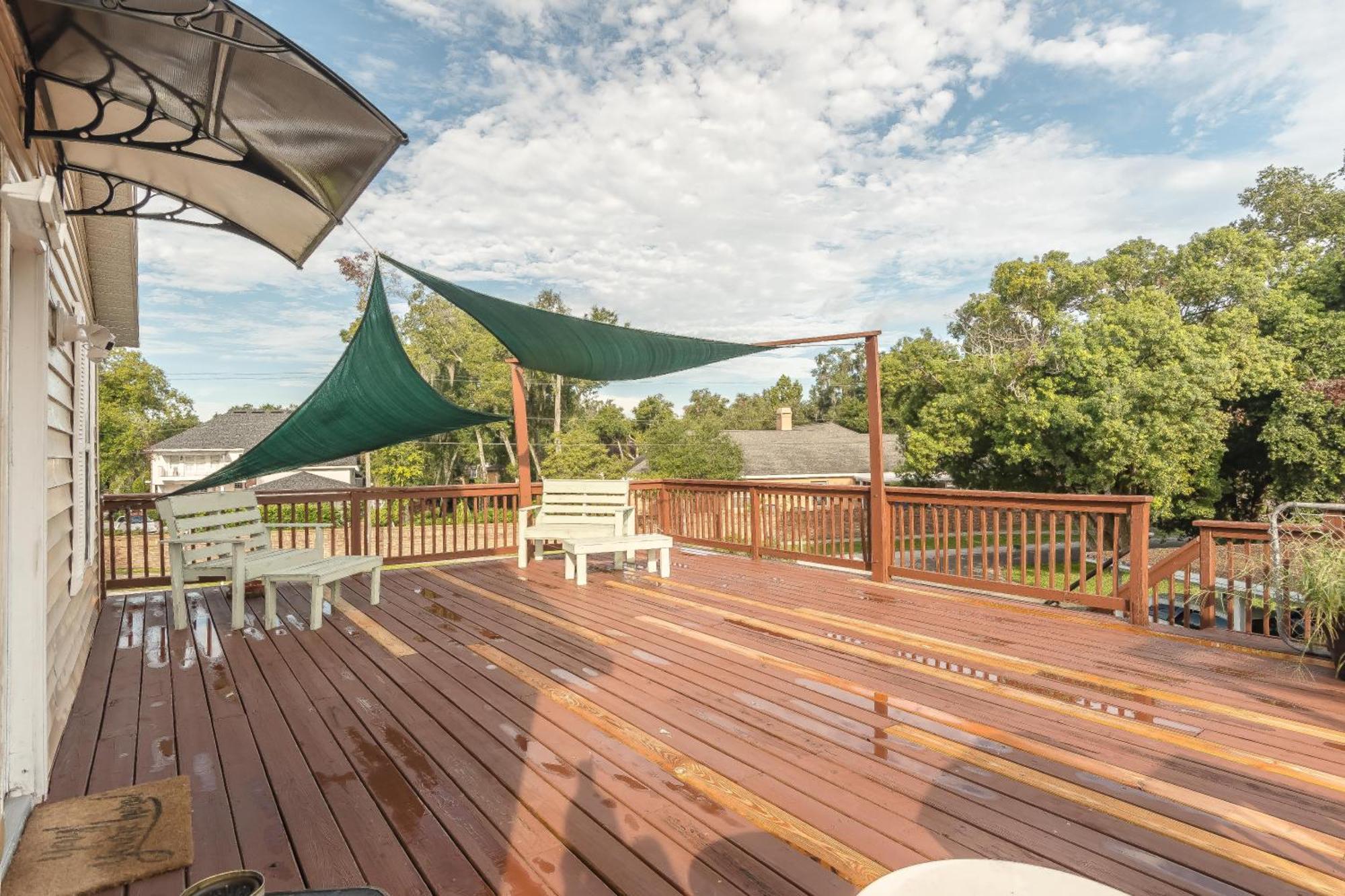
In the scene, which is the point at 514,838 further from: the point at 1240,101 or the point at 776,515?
the point at 1240,101

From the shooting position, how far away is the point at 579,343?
5.40m

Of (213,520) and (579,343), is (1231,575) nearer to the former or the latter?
(579,343)

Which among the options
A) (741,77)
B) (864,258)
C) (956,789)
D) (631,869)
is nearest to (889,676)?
(956,789)

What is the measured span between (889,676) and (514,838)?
2012 millimetres

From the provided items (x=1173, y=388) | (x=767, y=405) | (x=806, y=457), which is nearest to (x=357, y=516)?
(x=1173, y=388)

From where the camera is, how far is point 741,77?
9680mm

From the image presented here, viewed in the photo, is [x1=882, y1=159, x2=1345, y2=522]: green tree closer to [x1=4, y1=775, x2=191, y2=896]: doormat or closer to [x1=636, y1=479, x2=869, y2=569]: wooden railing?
[x1=636, y1=479, x2=869, y2=569]: wooden railing

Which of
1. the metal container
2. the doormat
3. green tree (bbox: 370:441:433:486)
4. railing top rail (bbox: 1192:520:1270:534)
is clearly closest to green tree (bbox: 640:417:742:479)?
green tree (bbox: 370:441:433:486)

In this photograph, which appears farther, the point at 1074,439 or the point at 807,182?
the point at 1074,439

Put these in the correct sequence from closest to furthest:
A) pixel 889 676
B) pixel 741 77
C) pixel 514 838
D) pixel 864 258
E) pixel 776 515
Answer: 1. pixel 514 838
2. pixel 889 676
3. pixel 776 515
4. pixel 741 77
5. pixel 864 258

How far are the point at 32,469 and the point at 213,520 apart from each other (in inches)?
105

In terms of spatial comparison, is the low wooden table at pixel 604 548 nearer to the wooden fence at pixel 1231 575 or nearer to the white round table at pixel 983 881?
the wooden fence at pixel 1231 575

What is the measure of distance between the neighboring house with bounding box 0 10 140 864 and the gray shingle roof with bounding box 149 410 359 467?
2766cm

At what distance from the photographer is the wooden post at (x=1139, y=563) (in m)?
4.03
